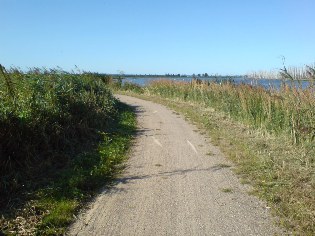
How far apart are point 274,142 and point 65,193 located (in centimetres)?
604

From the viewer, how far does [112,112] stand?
54.7 feet

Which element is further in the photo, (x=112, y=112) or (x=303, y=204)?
(x=112, y=112)

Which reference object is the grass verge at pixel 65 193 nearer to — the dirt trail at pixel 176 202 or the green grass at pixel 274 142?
the dirt trail at pixel 176 202

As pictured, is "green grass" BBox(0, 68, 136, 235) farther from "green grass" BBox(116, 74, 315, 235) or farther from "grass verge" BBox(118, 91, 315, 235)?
"green grass" BBox(116, 74, 315, 235)

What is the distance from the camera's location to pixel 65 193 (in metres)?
6.25

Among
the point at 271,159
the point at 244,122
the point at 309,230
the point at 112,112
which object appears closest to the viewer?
the point at 309,230

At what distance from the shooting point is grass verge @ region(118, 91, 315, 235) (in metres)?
5.26

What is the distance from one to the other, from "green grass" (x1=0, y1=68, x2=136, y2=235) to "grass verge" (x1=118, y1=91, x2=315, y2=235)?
288 centimetres

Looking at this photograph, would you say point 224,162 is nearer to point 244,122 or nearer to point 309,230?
point 309,230

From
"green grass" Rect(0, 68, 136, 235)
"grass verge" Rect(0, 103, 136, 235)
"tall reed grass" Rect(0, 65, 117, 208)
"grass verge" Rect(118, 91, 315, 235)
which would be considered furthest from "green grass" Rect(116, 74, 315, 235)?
"tall reed grass" Rect(0, 65, 117, 208)

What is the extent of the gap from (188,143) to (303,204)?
5758 millimetres

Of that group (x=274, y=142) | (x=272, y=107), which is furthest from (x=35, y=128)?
(x=272, y=107)

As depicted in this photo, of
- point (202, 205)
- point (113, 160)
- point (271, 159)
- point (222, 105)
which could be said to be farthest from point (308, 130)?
point (222, 105)

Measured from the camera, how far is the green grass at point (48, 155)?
541cm
